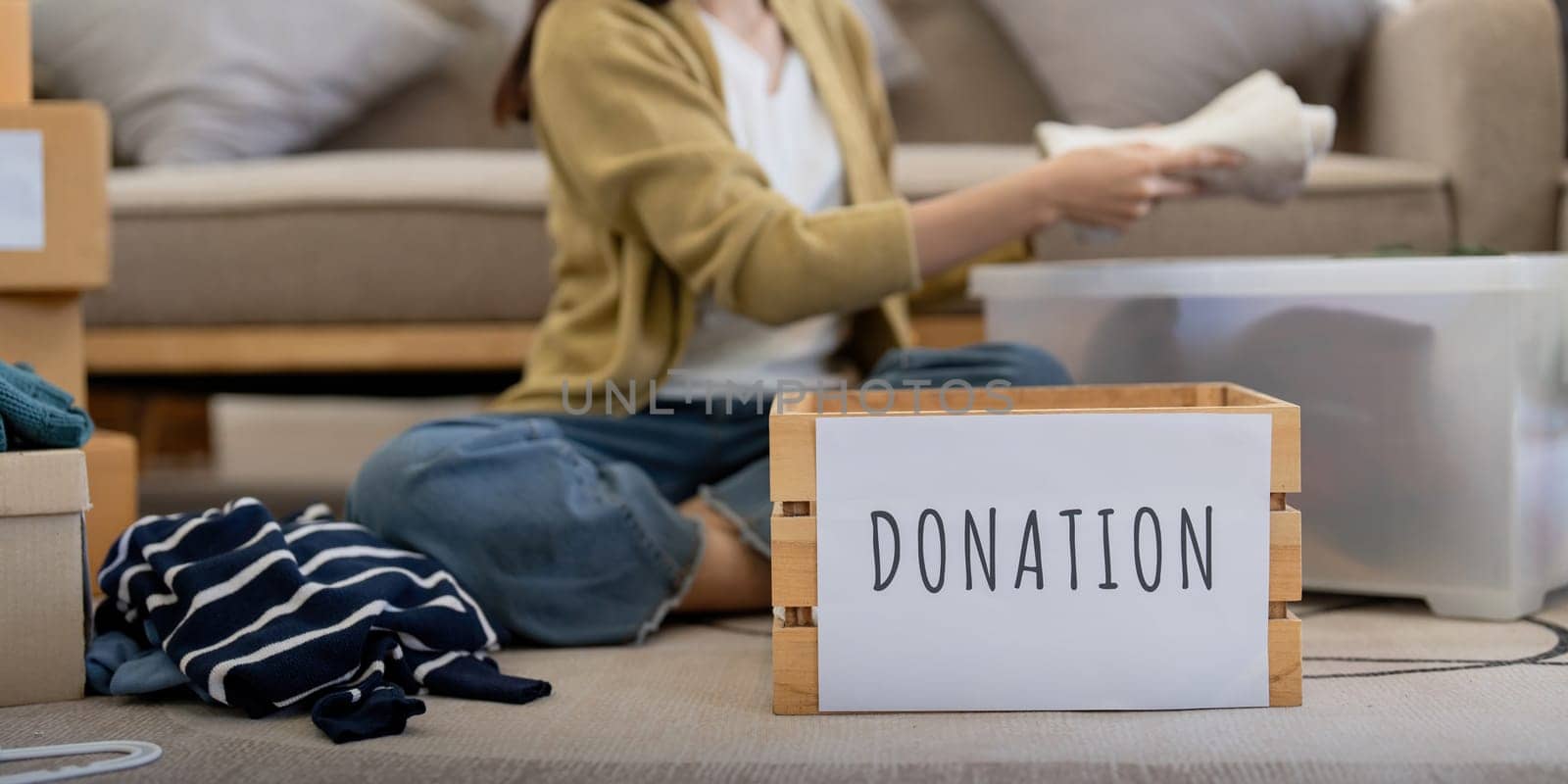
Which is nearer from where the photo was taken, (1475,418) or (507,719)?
(507,719)

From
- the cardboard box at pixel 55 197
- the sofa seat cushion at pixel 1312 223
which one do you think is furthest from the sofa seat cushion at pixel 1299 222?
the cardboard box at pixel 55 197

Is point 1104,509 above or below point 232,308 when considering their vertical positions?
below

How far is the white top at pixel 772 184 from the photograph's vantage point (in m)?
1.09

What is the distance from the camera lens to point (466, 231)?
4.41 feet

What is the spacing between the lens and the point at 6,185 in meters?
1.01

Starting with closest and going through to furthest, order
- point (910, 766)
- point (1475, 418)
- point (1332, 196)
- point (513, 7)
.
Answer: point (910, 766) → point (1475, 418) → point (1332, 196) → point (513, 7)

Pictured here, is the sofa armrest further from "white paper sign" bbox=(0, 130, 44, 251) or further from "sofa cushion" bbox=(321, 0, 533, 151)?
"white paper sign" bbox=(0, 130, 44, 251)

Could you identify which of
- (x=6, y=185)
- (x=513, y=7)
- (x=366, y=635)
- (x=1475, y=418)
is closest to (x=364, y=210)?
(x=6, y=185)

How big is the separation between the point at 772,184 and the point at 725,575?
32 cm

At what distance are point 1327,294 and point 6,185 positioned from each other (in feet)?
3.08

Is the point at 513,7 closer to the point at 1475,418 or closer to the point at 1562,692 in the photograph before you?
the point at 1475,418

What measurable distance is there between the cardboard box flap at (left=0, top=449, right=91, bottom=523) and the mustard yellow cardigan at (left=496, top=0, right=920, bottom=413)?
1.15ft

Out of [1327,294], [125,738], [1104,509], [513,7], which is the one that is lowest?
[125,738]

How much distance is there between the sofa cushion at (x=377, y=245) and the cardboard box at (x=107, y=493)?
314mm
